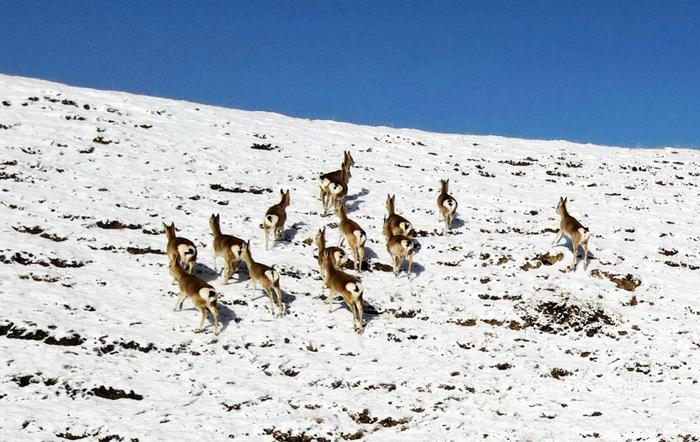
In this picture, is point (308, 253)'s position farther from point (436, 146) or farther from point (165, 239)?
point (436, 146)

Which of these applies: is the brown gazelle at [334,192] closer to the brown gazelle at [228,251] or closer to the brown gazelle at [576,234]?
the brown gazelle at [228,251]

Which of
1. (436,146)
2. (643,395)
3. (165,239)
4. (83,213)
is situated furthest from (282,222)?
(436,146)

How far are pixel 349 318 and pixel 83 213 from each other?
11404 mm

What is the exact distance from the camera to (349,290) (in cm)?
1633

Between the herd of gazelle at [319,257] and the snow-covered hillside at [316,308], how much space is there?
0.58m

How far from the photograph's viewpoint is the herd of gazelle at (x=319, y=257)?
52.5 ft

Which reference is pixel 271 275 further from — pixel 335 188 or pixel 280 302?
pixel 335 188

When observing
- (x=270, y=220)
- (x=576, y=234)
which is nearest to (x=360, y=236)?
(x=270, y=220)

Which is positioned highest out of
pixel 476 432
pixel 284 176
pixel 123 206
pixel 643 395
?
pixel 284 176

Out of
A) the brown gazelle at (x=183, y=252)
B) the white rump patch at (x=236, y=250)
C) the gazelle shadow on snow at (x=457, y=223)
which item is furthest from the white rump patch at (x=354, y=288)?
the gazelle shadow on snow at (x=457, y=223)

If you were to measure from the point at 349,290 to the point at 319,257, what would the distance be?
3.52 m

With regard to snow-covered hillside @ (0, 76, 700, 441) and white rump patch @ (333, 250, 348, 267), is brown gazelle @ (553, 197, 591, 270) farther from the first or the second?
white rump patch @ (333, 250, 348, 267)

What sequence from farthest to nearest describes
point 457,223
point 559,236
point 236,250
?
point 457,223 < point 559,236 < point 236,250

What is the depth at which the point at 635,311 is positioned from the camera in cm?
1850
